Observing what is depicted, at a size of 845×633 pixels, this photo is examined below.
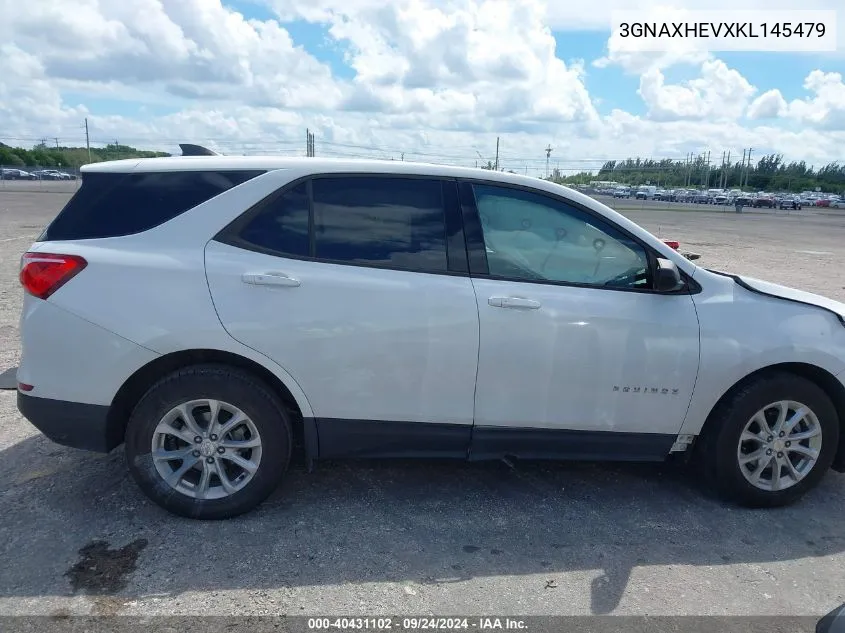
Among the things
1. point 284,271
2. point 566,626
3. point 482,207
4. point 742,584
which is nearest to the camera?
point 566,626

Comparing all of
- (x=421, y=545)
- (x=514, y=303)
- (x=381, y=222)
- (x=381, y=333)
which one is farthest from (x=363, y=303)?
(x=421, y=545)

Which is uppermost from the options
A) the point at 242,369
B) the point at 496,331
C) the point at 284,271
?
the point at 284,271

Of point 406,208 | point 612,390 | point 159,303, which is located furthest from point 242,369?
point 612,390

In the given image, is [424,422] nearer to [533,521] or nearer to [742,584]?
[533,521]

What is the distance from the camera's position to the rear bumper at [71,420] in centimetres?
347

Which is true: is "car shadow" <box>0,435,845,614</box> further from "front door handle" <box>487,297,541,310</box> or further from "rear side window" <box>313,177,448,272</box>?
"rear side window" <box>313,177,448,272</box>

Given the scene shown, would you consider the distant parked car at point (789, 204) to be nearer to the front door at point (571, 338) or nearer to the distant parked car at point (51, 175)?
the distant parked car at point (51, 175)

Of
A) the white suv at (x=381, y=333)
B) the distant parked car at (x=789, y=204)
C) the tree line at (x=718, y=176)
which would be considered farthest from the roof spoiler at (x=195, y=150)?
the tree line at (x=718, y=176)

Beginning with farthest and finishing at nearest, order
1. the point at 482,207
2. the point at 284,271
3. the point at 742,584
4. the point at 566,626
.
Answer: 1. the point at 482,207
2. the point at 284,271
3. the point at 742,584
4. the point at 566,626

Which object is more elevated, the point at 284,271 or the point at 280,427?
the point at 284,271

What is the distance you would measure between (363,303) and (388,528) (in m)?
1.17

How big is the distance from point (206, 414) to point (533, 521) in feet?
5.90

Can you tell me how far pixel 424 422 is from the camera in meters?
3.62

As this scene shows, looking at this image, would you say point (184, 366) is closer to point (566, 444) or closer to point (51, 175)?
point (566, 444)
